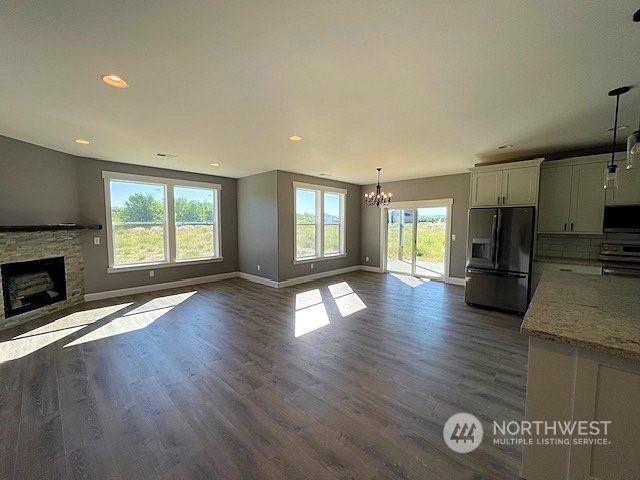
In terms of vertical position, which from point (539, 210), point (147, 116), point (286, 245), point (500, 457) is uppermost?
point (147, 116)

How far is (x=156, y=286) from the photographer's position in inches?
234

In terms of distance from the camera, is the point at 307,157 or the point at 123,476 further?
the point at 307,157

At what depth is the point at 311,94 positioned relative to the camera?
2.52 metres

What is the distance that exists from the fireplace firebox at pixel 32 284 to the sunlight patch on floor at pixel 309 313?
4.07 m

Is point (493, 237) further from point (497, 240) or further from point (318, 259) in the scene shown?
point (318, 259)

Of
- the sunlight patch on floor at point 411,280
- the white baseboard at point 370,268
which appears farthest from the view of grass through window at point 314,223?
the sunlight patch on floor at point 411,280

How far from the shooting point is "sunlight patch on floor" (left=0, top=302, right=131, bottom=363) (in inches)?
122

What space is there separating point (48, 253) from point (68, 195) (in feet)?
3.53

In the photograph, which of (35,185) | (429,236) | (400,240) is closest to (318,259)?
(400,240)

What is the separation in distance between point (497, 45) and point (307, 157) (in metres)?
3.43

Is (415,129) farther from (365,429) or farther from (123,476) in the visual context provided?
(123,476)

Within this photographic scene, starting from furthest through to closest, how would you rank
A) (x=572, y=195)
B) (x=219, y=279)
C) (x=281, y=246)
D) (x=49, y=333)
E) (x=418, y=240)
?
(x=418, y=240)
(x=219, y=279)
(x=281, y=246)
(x=572, y=195)
(x=49, y=333)

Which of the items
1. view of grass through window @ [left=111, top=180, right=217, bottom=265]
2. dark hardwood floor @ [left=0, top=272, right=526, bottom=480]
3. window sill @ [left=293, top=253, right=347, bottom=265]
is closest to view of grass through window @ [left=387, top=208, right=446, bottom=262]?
window sill @ [left=293, top=253, right=347, bottom=265]

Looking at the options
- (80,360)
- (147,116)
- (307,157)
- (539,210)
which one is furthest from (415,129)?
(80,360)
